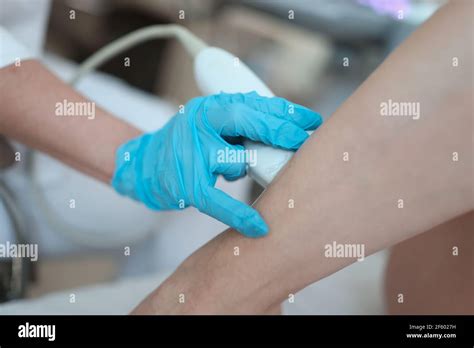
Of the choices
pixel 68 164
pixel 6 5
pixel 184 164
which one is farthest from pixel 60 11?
pixel 184 164

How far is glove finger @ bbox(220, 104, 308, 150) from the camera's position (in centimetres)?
70

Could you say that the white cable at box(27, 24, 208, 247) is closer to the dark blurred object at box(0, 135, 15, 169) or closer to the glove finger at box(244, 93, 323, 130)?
the dark blurred object at box(0, 135, 15, 169)

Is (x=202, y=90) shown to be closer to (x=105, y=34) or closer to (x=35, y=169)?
(x=35, y=169)

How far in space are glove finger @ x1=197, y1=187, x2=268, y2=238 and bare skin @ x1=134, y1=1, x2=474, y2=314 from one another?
17 millimetres

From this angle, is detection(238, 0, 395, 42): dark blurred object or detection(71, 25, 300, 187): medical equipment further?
detection(238, 0, 395, 42): dark blurred object

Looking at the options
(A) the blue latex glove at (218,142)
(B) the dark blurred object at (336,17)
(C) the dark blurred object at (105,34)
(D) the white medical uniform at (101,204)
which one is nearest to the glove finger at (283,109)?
(A) the blue latex glove at (218,142)

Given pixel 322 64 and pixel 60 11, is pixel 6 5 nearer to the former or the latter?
pixel 60 11

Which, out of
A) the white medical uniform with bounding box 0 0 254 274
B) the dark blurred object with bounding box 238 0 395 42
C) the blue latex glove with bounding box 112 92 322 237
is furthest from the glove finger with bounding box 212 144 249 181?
the dark blurred object with bounding box 238 0 395 42

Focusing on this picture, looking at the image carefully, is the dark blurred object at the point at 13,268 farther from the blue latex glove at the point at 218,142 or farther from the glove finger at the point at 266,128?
the glove finger at the point at 266,128

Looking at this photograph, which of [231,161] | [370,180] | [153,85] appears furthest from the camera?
[153,85]

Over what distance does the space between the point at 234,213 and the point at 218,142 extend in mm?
110

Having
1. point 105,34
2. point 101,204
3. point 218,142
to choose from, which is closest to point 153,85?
point 105,34

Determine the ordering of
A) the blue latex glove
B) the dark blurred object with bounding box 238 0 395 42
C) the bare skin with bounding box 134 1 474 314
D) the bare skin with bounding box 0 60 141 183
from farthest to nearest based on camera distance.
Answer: the dark blurred object with bounding box 238 0 395 42 < the bare skin with bounding box 0 60 141 183 < the blue latex glove < the bare skin with bounding box 134 1 474 314

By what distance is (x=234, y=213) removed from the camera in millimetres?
677
